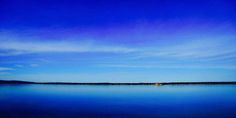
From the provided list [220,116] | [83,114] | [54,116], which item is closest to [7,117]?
[54,116]

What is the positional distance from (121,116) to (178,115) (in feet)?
6.36

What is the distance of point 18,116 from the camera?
35.9ft

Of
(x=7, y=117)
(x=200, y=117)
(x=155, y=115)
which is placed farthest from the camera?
(x=155, y=115)

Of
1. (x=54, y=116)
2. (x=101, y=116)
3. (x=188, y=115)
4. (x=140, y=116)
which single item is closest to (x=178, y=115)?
(x=188, y=115)

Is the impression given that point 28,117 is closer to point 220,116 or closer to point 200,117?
point 200,117

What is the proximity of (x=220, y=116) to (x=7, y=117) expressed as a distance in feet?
22.0

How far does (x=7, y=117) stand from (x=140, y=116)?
4295 mm

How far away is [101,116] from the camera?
466 inches

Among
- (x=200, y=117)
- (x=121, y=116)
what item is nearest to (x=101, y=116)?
(x=121, y=116)

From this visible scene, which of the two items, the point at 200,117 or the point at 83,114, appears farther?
the point at 83,114

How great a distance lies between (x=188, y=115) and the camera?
11672 millimetres

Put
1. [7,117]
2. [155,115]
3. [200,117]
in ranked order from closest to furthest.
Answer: [7,117] < [200,117] < [155,115]

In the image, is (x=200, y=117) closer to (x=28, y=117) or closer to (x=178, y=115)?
(x=178, y=115)

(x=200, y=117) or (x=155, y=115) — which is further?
(x=155, y=115)
